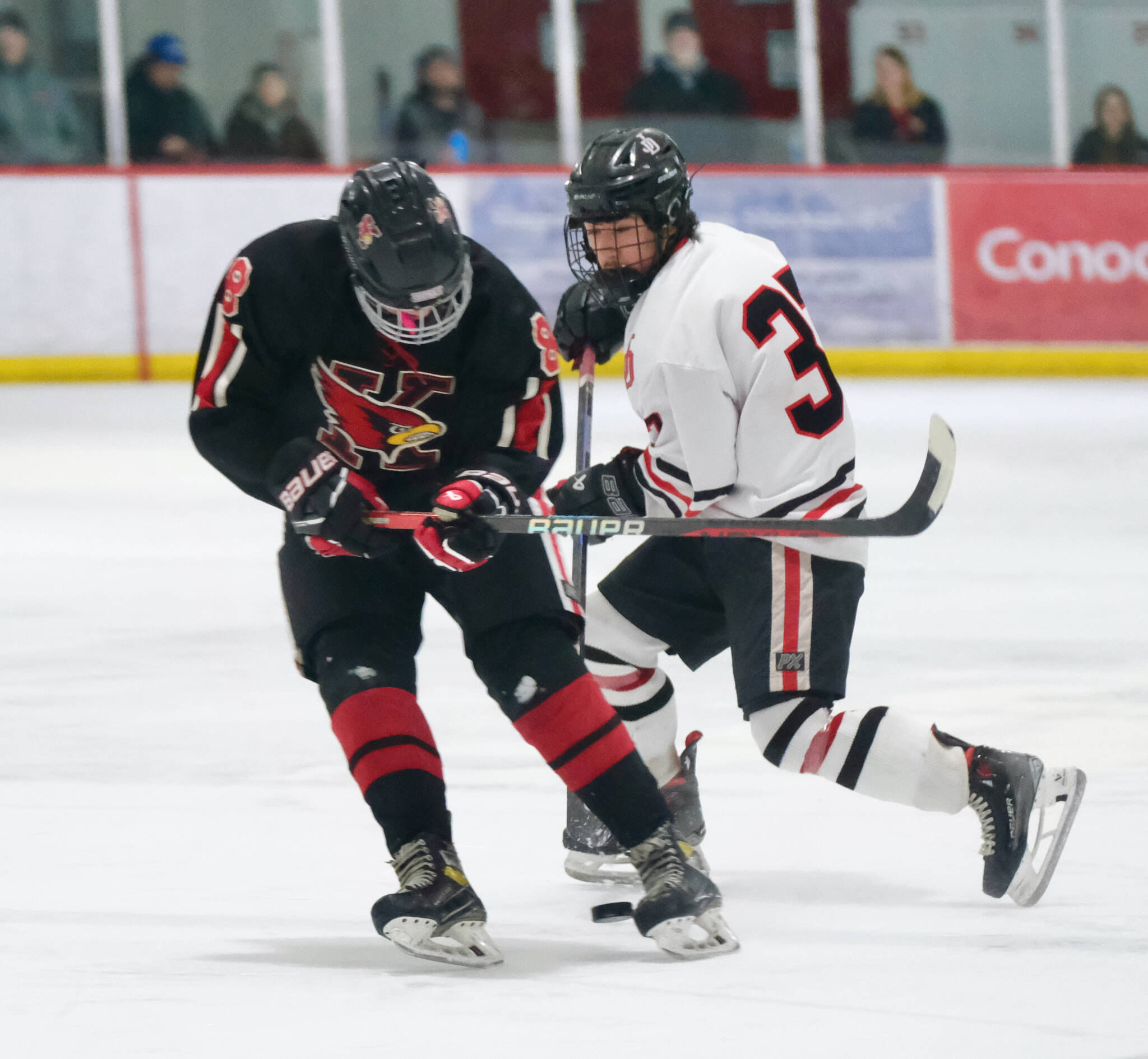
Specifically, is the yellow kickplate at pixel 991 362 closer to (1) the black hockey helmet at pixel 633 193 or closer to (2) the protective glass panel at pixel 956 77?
(2) the protective glass panel at pixel 956 77

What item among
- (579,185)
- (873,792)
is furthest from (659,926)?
(579,185)

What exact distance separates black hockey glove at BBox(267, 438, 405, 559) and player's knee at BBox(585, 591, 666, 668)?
1.49 feet

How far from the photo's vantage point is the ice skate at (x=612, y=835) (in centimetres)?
285

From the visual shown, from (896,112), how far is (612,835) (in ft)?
26.1

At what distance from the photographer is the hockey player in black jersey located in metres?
2.45

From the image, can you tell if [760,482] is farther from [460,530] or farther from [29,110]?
[29,110]

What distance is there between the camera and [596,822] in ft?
9.39

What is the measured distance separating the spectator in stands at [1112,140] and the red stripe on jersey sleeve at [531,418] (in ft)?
26.9

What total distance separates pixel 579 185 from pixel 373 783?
892mm

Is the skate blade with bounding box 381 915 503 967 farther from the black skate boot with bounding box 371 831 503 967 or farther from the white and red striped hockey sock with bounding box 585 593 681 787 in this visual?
the white and red striped hockey sock with bounding box 585 593 681 787

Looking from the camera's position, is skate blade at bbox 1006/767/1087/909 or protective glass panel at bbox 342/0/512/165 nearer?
skate blade at bbox 1006/767/1087/909

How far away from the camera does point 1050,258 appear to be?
32.2 feet

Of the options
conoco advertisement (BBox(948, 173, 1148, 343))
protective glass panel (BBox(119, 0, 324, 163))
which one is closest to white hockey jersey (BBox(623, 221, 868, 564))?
protective glass panel (BBox(119, 0, 324, 163))

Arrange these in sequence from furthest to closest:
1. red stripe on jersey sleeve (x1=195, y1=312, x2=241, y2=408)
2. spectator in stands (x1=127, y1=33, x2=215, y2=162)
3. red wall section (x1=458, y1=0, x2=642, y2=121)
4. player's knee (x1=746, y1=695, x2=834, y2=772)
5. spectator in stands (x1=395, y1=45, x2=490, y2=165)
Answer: red wall section (x1=458, y1=0, x2=642, y2=121)
spectator in stands (x1=395, y1=45, x2=490, y2=165)
spectator in stands (x1=127, y1=33, x2=215, y2=162)
player's knee (x1=746, y1=695, x2=834, y2=772)
red stripe on jersey sleeve (x1=195, y1=312, x2=241, y2=408)
